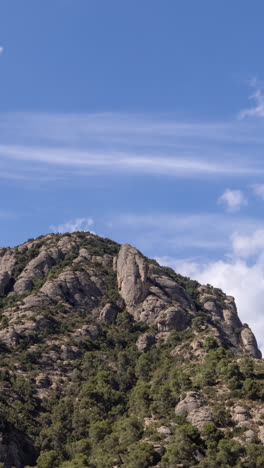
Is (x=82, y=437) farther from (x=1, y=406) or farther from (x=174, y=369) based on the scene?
(x=174, y=369)

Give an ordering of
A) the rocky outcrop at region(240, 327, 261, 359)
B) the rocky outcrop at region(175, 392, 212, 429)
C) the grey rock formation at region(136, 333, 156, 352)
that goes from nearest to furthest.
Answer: the rocky outcrop at region(175, 392, 212, 429)
the grey rock formation at region(136, 333, 156, 352)
the rocky outcrop at region(240, 327, 261, 359)

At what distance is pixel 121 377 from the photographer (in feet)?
484

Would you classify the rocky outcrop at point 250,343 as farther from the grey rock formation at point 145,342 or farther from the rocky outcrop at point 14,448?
the rocky outcrop at point 14,448

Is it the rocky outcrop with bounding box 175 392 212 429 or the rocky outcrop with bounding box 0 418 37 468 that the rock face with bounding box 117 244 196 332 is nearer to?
the rocky outcrop with bounding box 175 392 212 429

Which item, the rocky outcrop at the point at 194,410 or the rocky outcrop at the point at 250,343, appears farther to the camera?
the rocky outcrop at the point at 250,343

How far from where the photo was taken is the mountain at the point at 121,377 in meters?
105

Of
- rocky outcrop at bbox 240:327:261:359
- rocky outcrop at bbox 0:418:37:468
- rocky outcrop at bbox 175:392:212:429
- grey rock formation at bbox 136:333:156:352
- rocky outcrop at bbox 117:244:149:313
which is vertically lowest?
rocky outcrop at bbox 0:418:37:468

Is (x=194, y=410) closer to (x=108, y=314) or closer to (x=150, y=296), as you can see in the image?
(x=108, y=314)

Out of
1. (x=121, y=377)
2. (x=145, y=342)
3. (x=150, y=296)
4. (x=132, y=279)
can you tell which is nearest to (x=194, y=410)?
(x=121, y=377)

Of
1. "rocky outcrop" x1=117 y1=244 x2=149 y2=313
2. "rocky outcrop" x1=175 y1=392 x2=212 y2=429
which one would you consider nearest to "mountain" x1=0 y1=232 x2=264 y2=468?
"rocky outcrop" x1=175 y1=392 x2=212 y2=429

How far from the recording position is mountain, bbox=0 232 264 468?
345 feet

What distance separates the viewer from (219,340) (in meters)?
156

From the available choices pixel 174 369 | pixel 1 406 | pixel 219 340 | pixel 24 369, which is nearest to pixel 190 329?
pixel 219 340

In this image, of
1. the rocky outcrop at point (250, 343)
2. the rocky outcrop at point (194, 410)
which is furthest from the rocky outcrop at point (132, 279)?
the rocky outcrop at point (194, 410)
